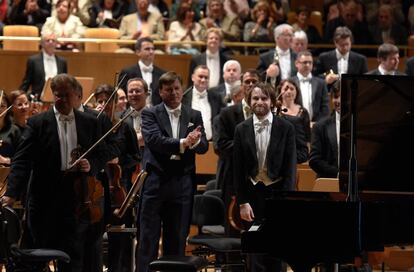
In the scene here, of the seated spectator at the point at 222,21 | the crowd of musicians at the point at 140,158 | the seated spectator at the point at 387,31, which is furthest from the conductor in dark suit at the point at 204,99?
the seated spectator at the point at 387,31

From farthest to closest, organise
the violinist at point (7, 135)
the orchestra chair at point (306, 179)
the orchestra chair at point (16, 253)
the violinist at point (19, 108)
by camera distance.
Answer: the violinist at point (19, 108)
the orchestra chair at point (306, 179)
the violinist at point (7, 135)
the orchestra chair at point (16, 253)

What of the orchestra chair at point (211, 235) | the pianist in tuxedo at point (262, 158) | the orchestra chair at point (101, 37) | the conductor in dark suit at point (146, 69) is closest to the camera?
the pianist in tuxedo at point (262, 158)

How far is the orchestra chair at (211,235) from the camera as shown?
27.0ft

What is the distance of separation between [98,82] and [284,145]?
545 centimetres

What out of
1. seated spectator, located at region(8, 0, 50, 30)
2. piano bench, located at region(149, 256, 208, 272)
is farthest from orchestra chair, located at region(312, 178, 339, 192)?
seated spectator, located at region(8, 0, 50, 30)

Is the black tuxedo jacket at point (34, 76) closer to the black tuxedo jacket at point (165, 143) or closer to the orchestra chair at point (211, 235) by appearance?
the orchestra chair at point (211, 235)

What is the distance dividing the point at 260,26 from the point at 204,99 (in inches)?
105

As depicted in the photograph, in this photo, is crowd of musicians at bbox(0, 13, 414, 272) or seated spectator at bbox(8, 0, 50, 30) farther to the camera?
seated spectator at bbox(8, 0, 50, 30)

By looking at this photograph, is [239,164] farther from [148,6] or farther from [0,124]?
[148,6]

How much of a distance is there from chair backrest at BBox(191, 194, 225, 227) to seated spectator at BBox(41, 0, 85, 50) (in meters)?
4.75

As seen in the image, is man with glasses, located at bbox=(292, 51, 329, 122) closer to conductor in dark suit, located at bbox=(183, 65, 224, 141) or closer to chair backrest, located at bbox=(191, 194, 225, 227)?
conductor in dark suit, located at bbox=(183, 65, 224, 141)

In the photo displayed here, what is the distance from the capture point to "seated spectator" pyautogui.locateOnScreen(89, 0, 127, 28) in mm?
13398

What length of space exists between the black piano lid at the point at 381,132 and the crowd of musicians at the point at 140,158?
1.36 meters

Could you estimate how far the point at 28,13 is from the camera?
13.3 meters
